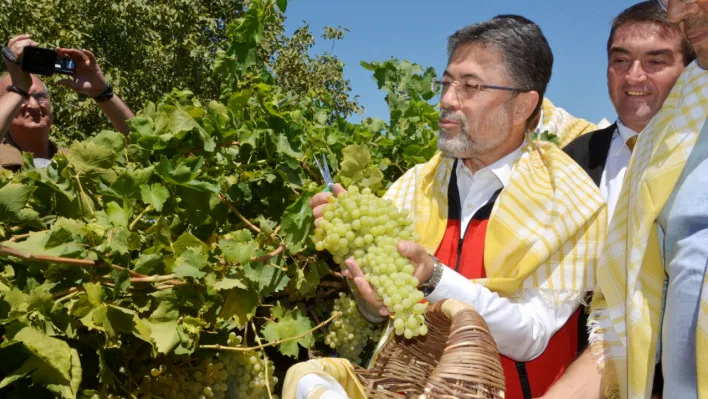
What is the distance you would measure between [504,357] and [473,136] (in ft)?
2.48

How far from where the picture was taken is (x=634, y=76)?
2.48 metres

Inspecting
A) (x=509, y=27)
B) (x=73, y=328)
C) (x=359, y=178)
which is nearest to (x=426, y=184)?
(x=359, y=178)

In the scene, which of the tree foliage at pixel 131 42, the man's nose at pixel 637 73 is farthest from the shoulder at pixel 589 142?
the tree foliage at pixel 131 42

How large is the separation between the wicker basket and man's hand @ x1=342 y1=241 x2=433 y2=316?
5.2 inches

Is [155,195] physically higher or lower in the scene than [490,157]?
lower

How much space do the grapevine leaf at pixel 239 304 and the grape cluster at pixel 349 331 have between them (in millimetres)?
378

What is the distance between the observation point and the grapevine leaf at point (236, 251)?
5.43 ft

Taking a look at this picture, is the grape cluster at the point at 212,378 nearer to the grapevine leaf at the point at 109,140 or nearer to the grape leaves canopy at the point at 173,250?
the grape leaves canopy at the point at 173,250

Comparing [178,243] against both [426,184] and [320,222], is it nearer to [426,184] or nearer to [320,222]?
[320,222]

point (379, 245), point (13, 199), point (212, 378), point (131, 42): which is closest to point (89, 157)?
point (13, 199)

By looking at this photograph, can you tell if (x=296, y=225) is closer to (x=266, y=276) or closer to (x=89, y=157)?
(x=266, y=276)

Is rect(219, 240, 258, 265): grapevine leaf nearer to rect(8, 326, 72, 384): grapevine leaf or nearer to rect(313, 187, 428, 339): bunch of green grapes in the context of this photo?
rect(313, 187, 428, 339): bunch of green grapes

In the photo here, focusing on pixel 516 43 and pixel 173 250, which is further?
pixel 516 43

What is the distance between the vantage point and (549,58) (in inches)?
92.7
